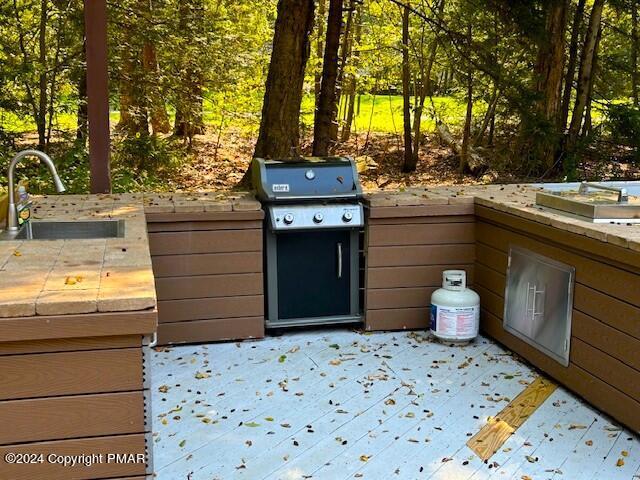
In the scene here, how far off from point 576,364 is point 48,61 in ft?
23.2

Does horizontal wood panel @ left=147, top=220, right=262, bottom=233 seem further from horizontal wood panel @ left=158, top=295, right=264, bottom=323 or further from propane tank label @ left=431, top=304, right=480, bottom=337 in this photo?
propane tank label @ left=431, top=304, right=480, bottom=337

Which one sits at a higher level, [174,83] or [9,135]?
[174,83]

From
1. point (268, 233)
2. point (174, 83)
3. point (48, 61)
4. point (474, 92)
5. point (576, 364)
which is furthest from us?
point (474, 92)

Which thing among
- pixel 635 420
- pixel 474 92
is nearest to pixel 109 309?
pixel 635 420

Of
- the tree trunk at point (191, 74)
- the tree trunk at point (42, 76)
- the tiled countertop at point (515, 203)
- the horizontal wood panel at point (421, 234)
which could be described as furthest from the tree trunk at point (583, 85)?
the tree trunk at point (42, 76)

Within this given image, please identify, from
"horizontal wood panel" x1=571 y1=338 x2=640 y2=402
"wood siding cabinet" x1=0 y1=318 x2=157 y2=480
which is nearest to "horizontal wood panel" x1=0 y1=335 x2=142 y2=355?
"wood siding cabinet" x1=0 y1=318 x2=157 y2=480

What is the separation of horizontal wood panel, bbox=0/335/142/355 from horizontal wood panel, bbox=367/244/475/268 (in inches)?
101

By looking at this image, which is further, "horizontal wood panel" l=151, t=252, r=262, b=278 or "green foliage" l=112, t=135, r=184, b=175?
"green foliage" l=112, t=135, r=184, b=175

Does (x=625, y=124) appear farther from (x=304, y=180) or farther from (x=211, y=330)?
(x=211, y=330)

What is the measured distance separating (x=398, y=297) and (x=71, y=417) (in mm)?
2771

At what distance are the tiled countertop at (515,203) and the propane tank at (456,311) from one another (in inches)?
19.1

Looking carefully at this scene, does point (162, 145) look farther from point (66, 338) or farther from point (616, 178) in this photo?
point (66, 338)

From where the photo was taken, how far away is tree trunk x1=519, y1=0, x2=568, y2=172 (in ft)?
25.3

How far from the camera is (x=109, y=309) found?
186cm
